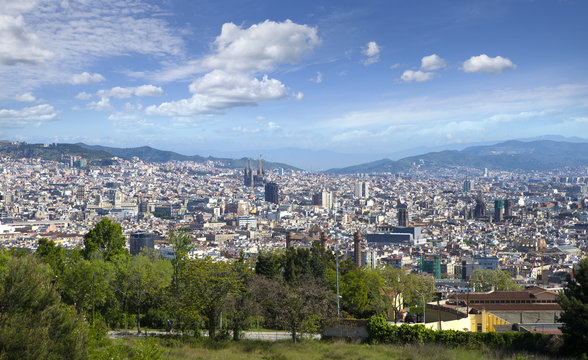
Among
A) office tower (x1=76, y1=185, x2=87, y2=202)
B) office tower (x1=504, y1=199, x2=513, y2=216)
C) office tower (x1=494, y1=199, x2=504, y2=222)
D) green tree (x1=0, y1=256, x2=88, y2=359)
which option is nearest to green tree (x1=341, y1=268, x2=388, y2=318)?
green tree (x1=0, y1=256, x2=88, y2=359)

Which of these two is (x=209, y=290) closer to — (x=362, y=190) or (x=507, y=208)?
(x=507, y=208)

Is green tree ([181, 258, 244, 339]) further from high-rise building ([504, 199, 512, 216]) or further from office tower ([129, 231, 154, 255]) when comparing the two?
high-rise building ([504, 199, 512, 216])

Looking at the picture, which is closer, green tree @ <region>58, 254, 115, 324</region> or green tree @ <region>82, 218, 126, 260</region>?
green tree @ <region>58, 254, 115, 324</region>

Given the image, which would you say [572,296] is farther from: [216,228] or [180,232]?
[216,228]

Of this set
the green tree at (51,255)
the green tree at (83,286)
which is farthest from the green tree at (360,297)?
the green tree at (51,255)

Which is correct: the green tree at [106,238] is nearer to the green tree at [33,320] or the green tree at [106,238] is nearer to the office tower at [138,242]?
the green tree at [33,320]

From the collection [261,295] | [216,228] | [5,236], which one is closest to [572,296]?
[261,295]
